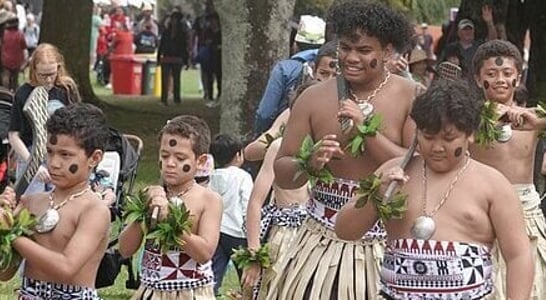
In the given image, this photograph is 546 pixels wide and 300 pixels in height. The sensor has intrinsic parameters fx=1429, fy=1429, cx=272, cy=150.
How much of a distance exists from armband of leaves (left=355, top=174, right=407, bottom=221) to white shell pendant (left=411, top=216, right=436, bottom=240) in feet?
0.24

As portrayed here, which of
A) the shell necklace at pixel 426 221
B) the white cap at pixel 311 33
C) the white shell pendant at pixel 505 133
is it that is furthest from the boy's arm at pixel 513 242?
the white cap at pixel 311 33

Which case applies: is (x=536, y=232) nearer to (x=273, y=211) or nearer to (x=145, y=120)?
(x=273, y=211)

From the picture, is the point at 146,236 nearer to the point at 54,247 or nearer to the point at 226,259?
the point at 54,247

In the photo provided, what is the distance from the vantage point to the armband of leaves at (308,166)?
17.4ft

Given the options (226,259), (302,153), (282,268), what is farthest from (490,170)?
(226,259)

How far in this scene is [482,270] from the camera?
4949 mm

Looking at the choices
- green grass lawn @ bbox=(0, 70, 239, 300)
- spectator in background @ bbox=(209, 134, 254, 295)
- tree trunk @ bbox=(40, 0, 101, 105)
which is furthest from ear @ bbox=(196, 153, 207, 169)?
tree trunk @ bbox=(40, 0, 101, 105)

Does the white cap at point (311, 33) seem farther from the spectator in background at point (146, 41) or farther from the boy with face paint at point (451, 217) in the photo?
the spectator in background at point (146, 41)

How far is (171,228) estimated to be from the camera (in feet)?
19.7

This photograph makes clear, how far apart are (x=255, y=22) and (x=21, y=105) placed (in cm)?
531

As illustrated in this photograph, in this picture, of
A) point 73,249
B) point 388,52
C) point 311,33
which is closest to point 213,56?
point 311,33

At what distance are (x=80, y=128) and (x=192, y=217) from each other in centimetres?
92

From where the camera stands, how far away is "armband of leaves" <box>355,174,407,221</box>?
15.9 feet

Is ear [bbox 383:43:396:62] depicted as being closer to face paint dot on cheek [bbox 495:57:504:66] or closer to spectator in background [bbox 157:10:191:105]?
face paint dot on cheek [bbox 495:57:504:66]
